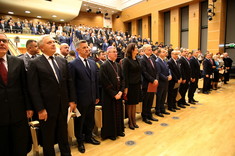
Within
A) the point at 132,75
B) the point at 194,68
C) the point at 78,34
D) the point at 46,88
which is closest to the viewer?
the point at 46,88

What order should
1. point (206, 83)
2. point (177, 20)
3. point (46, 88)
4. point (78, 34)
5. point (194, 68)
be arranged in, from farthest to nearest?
point (177, 20), point (78, 34), point (206, 83), point (194, 68), point (46, 88)

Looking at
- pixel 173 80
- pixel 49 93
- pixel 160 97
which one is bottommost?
pixel 160 97

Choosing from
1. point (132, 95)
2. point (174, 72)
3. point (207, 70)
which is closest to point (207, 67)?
point (207, 70)

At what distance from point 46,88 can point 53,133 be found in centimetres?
56

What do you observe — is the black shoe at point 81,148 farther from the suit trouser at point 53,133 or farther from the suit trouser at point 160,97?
the suit trouser at point 160,97

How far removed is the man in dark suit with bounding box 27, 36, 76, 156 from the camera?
1.71m

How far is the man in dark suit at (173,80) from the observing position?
3893 mm

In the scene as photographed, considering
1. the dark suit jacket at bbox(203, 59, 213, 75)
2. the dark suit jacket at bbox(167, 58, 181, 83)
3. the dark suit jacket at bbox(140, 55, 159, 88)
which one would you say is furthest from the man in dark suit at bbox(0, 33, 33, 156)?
the dark suit jacket at bbox(203, 59, 213, 75)

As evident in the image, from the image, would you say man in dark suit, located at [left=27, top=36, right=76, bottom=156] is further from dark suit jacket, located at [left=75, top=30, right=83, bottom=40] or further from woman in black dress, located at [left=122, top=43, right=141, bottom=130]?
dark suit jacket, located at [left=75, top=30, right=83, bottom=40]

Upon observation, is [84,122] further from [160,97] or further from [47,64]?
[160,97]

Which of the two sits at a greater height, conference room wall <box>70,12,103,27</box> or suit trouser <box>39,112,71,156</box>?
conference room wall <box>70,12,103,27</box>

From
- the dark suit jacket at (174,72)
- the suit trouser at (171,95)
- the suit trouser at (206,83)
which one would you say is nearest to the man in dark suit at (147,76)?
the dark suit jacket at (174,72)

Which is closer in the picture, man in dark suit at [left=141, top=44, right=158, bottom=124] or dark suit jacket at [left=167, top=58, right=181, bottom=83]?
man in dark suit at [left=141, top=44, right=158, bottom=124]

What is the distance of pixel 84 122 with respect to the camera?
8.11 ft
